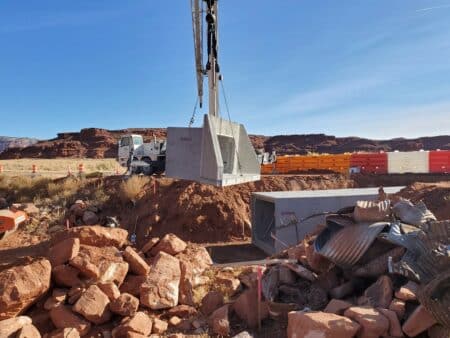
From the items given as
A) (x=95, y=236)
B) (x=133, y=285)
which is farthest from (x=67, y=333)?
(x=95, y=236)

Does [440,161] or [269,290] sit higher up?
[440,161]

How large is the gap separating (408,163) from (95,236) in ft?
75.2

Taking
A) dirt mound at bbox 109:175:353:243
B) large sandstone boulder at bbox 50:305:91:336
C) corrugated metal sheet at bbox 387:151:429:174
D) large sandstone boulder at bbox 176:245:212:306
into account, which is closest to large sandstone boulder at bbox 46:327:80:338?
large sandstone boulder at bbox 50:305:91:336

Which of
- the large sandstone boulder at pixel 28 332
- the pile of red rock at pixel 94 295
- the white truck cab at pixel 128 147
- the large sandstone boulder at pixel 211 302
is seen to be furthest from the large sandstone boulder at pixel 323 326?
the white truck cab at pixel 128 147

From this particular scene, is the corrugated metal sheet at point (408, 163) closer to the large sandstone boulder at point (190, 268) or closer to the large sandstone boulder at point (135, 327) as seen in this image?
the large sandstone boulder at point (190, 268)

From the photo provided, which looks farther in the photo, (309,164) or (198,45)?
(309,164)

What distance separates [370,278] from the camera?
5.98m

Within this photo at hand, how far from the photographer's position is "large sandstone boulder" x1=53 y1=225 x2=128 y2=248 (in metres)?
7.38

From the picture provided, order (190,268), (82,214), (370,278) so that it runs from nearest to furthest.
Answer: (370,278)
(190,268)
(82,214)

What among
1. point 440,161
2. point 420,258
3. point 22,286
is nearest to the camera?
point 420,258

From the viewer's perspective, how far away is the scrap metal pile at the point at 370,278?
4485 mm

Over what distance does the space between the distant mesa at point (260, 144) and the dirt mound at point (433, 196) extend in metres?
74.6

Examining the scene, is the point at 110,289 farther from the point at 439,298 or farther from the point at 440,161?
the point at 440,161

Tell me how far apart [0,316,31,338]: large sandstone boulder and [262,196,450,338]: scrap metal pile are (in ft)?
12.1
